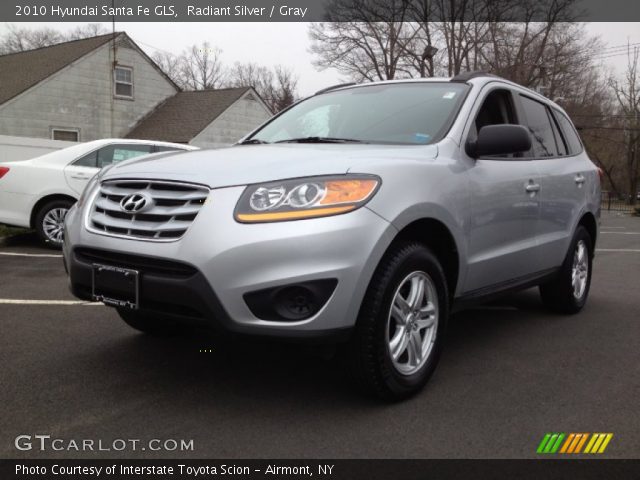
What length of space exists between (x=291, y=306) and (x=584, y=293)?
12.5 feet

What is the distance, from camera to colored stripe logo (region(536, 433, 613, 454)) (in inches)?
108

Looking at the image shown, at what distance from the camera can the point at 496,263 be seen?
3.98 metres

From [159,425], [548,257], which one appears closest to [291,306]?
[159,425]

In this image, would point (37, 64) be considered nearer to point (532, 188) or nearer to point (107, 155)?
point (107, 155)

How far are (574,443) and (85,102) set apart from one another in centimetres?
2512

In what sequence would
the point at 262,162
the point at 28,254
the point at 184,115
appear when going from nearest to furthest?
the point at 262,162 → the point at 28,254 → the point at 184,115

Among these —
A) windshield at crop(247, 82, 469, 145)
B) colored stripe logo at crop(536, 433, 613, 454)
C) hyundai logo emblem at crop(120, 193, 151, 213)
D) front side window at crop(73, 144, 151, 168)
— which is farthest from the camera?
front side window at crop(73, 144, 151, 168)

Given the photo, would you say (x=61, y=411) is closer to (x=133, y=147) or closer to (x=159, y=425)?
(x=159, y=425)

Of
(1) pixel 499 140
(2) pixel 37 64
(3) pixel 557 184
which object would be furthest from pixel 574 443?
(2) pixel 37 64

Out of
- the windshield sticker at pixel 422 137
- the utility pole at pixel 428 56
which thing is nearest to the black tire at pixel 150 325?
the windshield sticker at pixel 422 137

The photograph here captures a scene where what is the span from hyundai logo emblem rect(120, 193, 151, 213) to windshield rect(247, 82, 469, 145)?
1346 mm

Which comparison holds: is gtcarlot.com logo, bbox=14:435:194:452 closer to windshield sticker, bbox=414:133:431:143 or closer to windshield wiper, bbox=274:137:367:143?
windshield wiper, bbox=274:137:367:143

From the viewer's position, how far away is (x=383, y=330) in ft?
9.83

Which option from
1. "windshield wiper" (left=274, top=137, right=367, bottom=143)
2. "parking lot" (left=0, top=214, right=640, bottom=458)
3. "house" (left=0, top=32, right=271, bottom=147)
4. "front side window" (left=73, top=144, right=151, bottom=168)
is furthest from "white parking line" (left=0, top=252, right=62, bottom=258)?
"house" (left=0, top=32, right=271, bottom=147)
